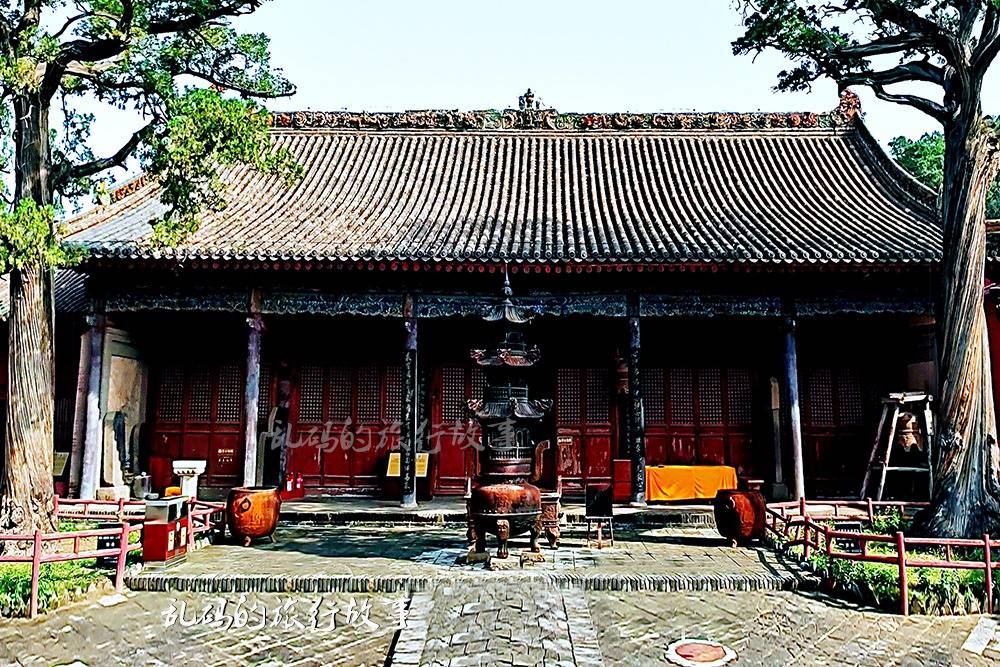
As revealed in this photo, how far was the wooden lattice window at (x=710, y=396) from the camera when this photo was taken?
1353cm

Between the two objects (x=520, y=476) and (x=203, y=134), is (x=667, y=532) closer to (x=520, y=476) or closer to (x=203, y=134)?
(x=520, y=476)

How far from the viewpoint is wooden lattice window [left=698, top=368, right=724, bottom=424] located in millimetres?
13531

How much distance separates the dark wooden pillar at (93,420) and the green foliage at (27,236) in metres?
4.35

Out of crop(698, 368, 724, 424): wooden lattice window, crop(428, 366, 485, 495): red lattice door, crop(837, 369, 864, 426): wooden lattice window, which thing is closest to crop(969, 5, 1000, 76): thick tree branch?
crop(837, 369, 864, 426): wooden lattice window

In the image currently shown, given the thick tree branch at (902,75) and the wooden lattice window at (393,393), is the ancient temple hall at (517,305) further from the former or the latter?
the thick tree branch at (902,75)

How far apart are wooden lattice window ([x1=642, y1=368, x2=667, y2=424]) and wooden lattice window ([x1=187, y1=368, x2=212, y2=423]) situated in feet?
25.9

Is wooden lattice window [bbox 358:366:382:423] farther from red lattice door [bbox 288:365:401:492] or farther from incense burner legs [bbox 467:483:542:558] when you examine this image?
incense burner legs [bbox 467:483:542:558]

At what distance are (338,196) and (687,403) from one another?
7.55 m

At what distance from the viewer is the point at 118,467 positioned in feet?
41.1

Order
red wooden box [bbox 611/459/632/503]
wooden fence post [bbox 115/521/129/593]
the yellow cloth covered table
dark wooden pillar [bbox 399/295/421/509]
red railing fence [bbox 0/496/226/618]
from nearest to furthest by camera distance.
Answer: red railing fence [bbox 0/496/226/618] → wooden fence post [bbox 115/521/129/593] → red wooden box [bbox 611/459/632/503] → dark wooden pillar [bbox 399/295/421/509] → the yellow cloth covered table

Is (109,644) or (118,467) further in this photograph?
(118,467)

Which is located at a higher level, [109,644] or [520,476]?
[520,476]

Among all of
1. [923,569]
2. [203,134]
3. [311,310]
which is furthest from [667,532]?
[203,134]

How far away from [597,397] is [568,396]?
0.52 metres
